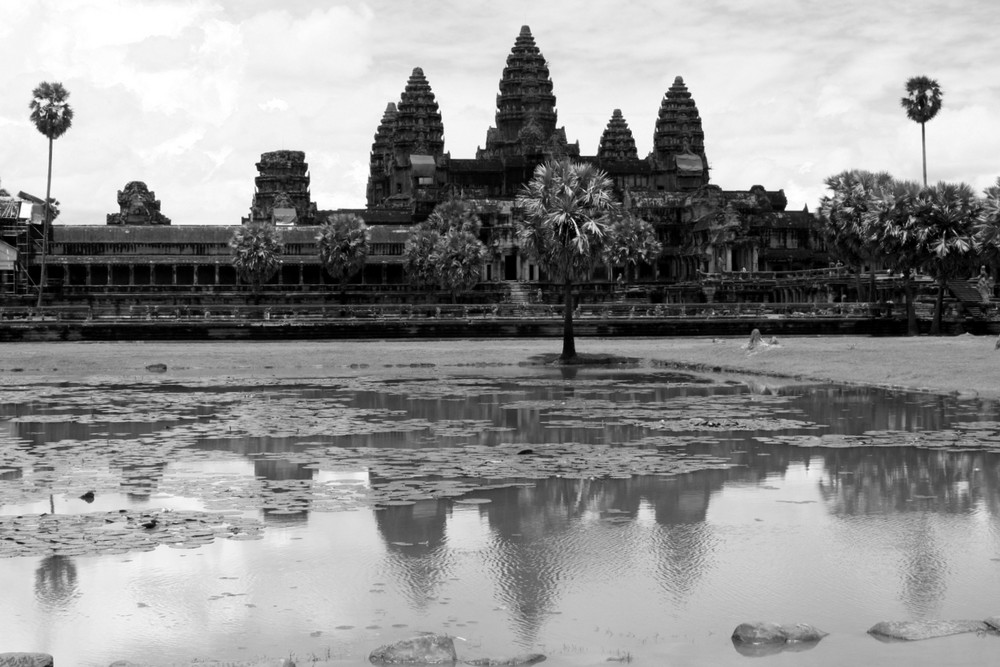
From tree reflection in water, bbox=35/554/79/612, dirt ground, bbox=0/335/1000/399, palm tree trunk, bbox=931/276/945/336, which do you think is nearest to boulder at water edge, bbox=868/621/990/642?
tree reflection in water, bbox=35/554/79/612

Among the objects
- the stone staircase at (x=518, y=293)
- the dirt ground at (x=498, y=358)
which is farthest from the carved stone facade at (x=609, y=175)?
the dirt ground at (x=498, y=358)

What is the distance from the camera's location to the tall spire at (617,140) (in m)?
137

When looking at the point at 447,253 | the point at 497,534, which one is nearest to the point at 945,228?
the point at 447,253

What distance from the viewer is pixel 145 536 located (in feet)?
41.0

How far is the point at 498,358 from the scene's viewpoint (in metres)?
44.7

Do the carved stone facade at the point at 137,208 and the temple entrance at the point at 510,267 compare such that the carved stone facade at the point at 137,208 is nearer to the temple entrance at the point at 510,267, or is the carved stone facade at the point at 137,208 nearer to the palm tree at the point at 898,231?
the temple entrance at the point at 510,267

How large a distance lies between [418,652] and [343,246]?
268 feet

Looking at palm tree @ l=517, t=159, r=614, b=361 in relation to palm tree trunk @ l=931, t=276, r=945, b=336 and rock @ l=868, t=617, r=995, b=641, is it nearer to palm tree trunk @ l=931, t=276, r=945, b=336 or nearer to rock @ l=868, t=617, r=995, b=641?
palm tree trunk @ l=931, t=276, r=945, b=336

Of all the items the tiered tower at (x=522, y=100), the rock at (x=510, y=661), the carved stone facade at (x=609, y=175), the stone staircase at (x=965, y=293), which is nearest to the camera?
the rock at (x=510, y=661)

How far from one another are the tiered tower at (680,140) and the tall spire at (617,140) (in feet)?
19.2

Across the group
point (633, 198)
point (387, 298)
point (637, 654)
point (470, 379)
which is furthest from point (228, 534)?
point (633, 198)

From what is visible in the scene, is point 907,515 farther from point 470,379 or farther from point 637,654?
point 470,379

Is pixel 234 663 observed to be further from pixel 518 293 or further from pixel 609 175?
pixel 609 175

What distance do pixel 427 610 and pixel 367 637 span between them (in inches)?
31.8
